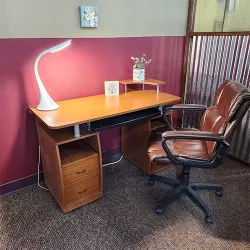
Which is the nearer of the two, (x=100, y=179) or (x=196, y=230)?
(x=196, y=230)

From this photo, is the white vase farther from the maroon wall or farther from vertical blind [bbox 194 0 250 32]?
vertical blind [bbox 194 0 250 32]

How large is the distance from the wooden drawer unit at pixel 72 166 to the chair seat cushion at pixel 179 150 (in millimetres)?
433

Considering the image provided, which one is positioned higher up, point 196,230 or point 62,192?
point 62,192

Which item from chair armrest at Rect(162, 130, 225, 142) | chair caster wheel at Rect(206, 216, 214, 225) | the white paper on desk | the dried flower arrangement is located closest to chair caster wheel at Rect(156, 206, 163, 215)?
chair caster wheel at Rect(206, 216, 214, 225)

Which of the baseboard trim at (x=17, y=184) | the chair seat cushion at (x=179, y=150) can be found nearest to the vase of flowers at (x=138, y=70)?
the chair seat cushion at (x=179, y=150)

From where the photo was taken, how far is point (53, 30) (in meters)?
1.83

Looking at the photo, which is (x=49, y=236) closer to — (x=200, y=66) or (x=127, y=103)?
(x=127, y=103)

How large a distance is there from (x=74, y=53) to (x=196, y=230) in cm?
172

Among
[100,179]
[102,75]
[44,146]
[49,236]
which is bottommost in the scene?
[49,236]

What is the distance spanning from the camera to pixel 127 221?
1.73 m

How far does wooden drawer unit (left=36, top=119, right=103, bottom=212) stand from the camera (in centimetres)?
169

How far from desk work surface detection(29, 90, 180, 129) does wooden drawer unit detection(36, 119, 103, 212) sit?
15 centimetres

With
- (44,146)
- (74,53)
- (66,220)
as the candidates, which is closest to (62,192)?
(66,220)

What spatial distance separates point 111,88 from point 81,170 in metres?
0.81
